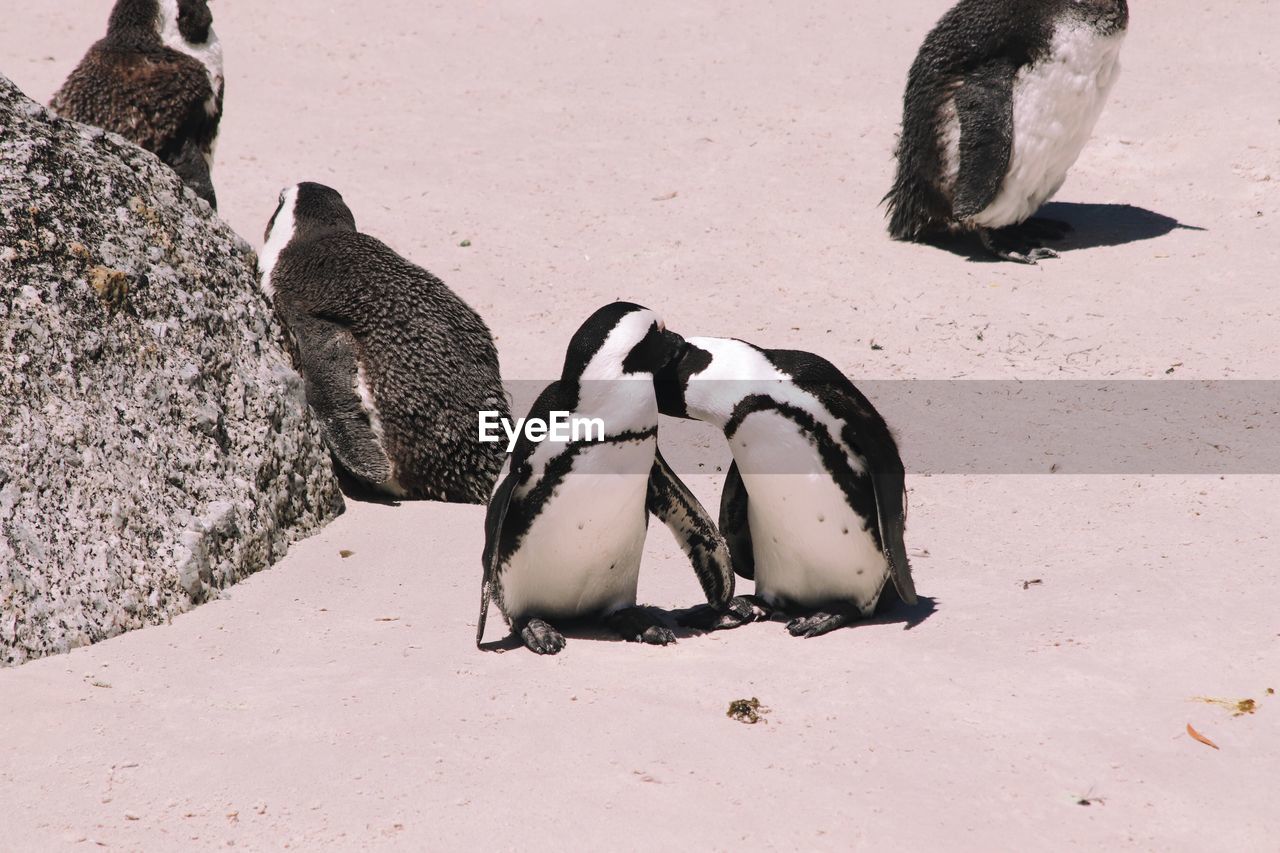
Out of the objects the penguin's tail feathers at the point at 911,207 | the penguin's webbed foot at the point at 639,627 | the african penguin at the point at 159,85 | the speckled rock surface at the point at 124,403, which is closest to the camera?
the speckled rock surface at the point at 124,403

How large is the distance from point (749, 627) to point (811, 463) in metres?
0.53

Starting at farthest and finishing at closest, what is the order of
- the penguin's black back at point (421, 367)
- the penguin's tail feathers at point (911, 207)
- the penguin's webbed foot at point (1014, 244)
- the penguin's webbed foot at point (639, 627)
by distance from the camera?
the penguin's tail feathers at point (911, 207) < the penguin's webbed foot at point (1014, 244) < the penguin's black back at point (421, 367) < the penguin's webbed foot at point (639, 627)

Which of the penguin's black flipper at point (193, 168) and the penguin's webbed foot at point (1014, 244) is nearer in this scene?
the penguin's black flipper at point (193, 168)

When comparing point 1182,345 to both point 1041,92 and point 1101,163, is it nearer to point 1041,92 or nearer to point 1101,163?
point 1041,92

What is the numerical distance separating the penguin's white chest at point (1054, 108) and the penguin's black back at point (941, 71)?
0.11 m

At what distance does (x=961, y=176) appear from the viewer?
7.84 meters

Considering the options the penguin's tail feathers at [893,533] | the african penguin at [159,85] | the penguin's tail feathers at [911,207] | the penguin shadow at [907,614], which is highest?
the african penguin at [159,85]

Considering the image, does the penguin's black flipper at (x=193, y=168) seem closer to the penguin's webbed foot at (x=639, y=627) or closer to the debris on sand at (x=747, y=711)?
the penguin's webbed foot at (x=639, y=627)

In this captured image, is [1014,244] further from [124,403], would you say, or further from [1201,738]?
[124,403]

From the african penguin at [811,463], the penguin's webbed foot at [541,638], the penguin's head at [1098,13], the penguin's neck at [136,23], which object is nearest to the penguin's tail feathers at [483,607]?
the penguin's webbed foot at [541,638]

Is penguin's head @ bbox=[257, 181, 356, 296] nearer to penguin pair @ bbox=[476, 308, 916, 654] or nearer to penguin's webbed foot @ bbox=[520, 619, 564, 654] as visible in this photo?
penguin pair @ bbox=[476, 308, 916, 654]

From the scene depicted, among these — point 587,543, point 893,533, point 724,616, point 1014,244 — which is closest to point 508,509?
point 587,543

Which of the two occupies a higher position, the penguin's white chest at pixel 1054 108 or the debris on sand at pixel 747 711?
the penguin's white chest at pixel 1054 108

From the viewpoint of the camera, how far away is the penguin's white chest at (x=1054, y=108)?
7.57 meters
